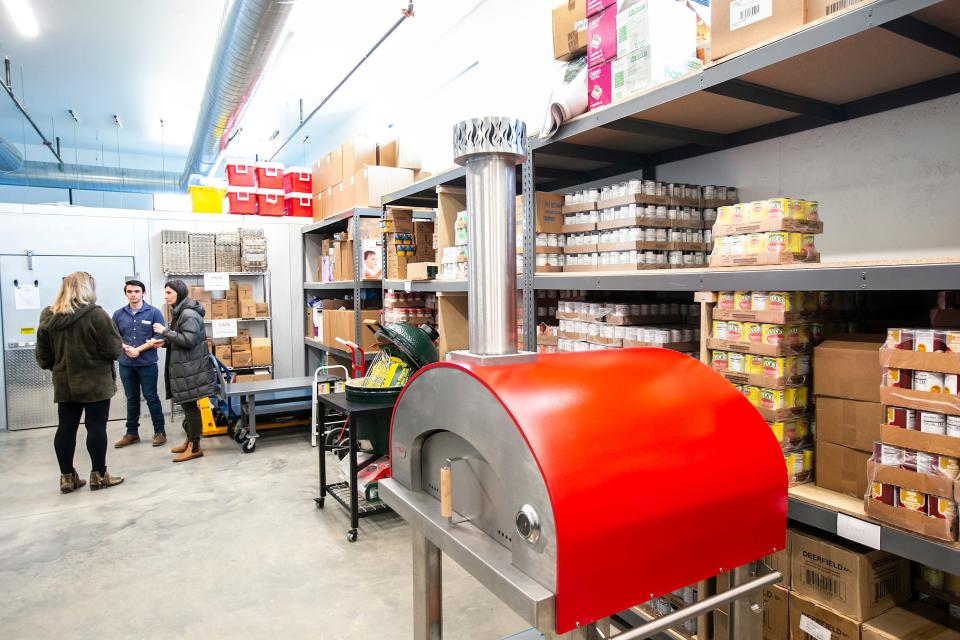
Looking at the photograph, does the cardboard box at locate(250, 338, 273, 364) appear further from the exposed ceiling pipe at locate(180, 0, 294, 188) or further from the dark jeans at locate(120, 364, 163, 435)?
the exposed ceiling pipe at locate(180, 0, 294, 188)

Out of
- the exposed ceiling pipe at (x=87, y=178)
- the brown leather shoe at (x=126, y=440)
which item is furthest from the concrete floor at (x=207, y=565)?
the exposed ceiling pipe at (x=87, y=178)

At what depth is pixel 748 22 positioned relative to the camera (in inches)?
71.9

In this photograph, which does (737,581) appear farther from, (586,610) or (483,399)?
(483,399)

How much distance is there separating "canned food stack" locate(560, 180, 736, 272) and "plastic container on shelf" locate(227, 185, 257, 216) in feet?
20.2

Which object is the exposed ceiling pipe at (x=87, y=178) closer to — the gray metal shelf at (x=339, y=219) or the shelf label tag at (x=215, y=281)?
the shelf label tag at (x=215, y=281)

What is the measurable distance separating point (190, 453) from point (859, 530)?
17.7 ft

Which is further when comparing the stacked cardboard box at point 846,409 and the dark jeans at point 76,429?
the dark jeans at point 76,429

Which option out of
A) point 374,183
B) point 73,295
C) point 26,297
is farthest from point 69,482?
point 374,183

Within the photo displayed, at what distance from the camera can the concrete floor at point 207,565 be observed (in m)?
2.79

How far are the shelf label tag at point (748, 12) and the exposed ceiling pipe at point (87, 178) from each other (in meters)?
12.0

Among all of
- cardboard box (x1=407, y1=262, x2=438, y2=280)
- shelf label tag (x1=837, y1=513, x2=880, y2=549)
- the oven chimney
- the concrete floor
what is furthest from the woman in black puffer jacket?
shelf label tag (x1=837, y1=513, x2=880, y2=549)

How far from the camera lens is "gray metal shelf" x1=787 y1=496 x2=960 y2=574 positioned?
4.91 ft

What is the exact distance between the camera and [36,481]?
192 inches

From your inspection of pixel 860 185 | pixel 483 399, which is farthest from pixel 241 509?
pixel 860 185
